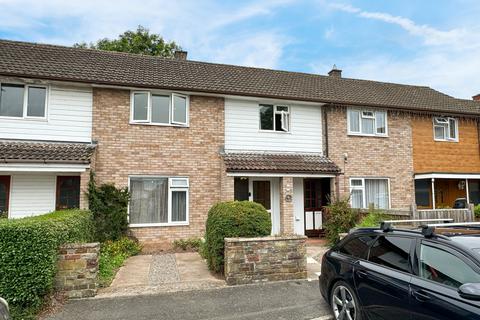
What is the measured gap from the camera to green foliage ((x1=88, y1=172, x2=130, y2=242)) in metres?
9.85

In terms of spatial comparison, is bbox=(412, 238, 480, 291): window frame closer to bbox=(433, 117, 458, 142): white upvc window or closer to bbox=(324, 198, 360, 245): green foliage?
bbox=(324, 198, 360, 245): green foliage

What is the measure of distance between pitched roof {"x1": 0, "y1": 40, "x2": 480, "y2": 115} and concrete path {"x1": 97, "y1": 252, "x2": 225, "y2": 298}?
5560 mm

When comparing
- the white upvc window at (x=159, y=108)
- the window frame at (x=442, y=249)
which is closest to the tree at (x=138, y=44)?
the white upvc window at (x=159, y=108)

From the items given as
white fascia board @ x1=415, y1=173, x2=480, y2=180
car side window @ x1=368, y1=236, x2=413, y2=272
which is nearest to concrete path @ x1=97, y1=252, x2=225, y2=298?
car side window @ x1=368, y1=236, x2=413, y2=272

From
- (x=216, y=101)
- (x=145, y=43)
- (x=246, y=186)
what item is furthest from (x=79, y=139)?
(x=145, y=43)

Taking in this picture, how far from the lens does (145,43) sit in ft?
86.0

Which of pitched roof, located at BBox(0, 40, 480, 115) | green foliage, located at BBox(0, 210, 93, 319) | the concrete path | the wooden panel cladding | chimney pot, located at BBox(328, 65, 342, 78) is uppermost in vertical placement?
chimney pot, located at BBox(328, 65, 342, 78)

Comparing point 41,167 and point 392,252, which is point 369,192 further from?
point 41,167

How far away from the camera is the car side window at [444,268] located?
10.9ft

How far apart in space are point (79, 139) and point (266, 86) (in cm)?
705

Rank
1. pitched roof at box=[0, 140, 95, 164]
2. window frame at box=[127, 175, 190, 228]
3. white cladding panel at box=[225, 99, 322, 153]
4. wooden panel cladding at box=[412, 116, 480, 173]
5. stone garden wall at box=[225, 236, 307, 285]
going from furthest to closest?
wooden panel cladding at box=[412, 116, 480, 173] → white cladding panel at box=[225, 99, 322, 153] → window frame at box=[127, 175, 190, 228] → pitched roof at box=[0, 140, 95, 164] → stone garden wall at box=[225, 236, 307, 285]

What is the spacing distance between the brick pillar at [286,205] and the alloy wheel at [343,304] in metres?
6.55

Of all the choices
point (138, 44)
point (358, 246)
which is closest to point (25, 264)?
point (358, 246)

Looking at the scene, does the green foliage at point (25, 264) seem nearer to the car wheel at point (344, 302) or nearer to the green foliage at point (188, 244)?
the car wheel at point (344, 302)
